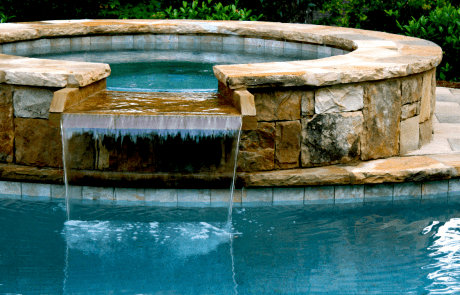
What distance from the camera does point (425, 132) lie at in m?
5.00

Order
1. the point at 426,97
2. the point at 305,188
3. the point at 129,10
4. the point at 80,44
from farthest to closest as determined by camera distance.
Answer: the point at 129,10, the point at 80,44, the point at 426,97, the point at 305,188

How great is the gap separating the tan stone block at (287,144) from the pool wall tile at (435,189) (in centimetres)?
103

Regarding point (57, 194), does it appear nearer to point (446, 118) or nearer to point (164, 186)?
point (164, 186)

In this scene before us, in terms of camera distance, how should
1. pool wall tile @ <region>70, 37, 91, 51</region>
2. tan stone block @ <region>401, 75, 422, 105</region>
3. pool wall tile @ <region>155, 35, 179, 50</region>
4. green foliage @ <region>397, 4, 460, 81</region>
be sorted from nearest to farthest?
tan stone block @ <region>401, 75, 422, 105</region>
pool wall tile @ <region>70, 37, 91, 51</region>
pool wall tile @ <region>155, 35, 179, 50</region>
green foliage @ <region>397, 4, 460, 81</region>

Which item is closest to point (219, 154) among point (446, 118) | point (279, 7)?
point (446, 118)

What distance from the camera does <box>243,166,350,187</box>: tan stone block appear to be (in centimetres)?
414

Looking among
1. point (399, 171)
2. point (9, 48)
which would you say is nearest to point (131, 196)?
point (399, 171)

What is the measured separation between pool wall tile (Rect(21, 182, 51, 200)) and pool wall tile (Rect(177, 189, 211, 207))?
1014 millimetres

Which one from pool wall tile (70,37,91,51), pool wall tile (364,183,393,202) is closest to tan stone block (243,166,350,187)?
Result: pool wall tile (364,183,393,202)

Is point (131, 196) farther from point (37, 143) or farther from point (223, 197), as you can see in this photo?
point (37, 143)

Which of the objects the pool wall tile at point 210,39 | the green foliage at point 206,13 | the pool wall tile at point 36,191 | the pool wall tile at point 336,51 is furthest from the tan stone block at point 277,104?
the green foliage at point 206,13

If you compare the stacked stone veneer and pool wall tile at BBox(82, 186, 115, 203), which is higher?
the stacked stone veneer

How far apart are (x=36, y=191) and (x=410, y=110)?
3085mm

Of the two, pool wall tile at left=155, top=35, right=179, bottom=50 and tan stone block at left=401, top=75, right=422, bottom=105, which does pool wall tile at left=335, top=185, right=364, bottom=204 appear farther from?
pool wall tile at left=155, top=35, right=179, bottom=50
